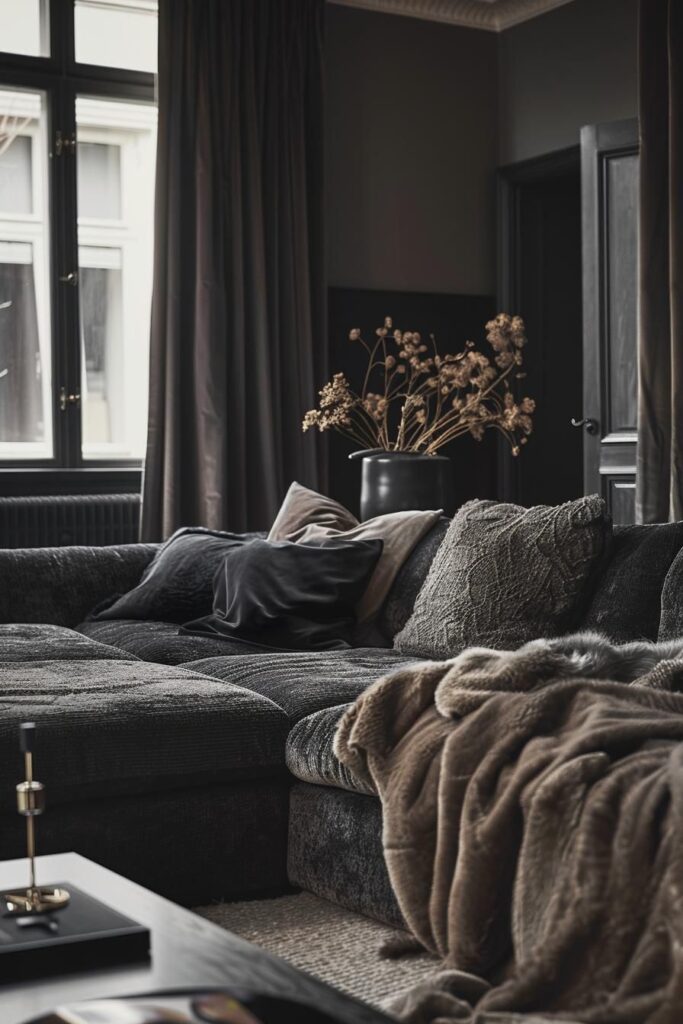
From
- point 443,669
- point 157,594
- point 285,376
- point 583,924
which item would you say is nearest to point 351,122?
point 285,376

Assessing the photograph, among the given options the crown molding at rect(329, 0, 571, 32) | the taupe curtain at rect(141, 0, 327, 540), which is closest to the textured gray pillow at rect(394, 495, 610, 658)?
the taupe curtain at rect(141, 0, 327, 540)

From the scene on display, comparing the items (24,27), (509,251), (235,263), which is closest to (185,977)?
(235,263)

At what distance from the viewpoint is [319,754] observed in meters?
2.60

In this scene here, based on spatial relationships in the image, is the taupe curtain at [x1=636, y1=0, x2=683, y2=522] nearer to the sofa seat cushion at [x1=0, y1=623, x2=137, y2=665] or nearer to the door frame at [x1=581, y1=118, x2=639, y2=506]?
the door frame at [x1=581, y1=118, x2=639, y2=506]

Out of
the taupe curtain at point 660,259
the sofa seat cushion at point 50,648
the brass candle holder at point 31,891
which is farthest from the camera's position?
the taupe curtain at point 660,259

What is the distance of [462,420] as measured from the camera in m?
5.17

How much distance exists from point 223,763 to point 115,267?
12.8ft

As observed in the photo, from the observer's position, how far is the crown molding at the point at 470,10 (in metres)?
6.65

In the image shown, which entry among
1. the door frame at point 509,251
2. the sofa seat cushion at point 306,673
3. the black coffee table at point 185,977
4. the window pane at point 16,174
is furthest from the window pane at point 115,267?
the black coffee table at point 185,977

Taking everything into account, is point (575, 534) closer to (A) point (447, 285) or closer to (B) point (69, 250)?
(B) point (69, 250)

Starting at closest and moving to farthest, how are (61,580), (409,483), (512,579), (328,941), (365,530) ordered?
1. (328,941)
2. (512,579)
3. (365,530)
4. (61,580)
5. (409,483)

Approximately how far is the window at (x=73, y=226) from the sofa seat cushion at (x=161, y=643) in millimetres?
2276

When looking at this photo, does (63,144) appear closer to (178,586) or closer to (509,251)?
(509,251)

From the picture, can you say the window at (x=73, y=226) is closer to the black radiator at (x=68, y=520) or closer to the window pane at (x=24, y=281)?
the window pane at (x=24, y=281)
